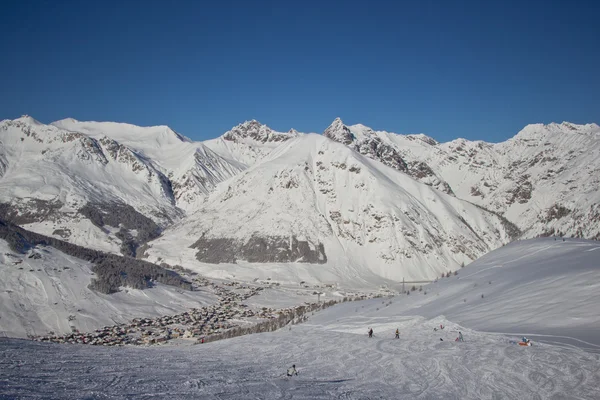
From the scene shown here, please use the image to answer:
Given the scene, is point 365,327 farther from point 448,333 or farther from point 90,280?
point 90,280

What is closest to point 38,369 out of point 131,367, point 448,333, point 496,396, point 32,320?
point 131,367

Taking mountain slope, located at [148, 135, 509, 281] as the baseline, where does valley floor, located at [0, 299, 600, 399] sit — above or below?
below

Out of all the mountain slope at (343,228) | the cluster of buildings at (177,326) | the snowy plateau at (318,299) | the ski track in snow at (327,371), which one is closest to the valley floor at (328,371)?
the ski track in snow at (327,371)

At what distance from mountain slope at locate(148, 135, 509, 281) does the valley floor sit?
118 meters

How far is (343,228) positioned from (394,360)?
146507 millimetres

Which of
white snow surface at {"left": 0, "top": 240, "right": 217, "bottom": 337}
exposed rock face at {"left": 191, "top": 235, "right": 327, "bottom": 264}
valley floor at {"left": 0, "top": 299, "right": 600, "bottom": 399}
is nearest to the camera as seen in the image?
valley floor at {"left": 0, "top": 299, "right": 600, "bottom": 399}

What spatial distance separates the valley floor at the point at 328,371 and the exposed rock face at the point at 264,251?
404ft

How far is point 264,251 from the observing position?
16425cm

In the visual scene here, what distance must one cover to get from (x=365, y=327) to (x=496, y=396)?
2549 cm

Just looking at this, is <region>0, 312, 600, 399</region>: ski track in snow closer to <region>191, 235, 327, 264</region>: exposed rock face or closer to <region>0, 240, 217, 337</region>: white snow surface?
<region>0, 240, 217, 337</region>: white snow surface

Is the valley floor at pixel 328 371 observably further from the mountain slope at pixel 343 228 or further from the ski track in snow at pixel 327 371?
the mountain slope at pixel 343 228

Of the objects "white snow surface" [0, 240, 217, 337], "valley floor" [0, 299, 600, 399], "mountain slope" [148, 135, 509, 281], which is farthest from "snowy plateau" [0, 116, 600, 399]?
"mountain slope" [148, 135, 509, 281]

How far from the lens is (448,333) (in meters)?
37.8

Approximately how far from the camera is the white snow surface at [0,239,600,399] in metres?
23.3
